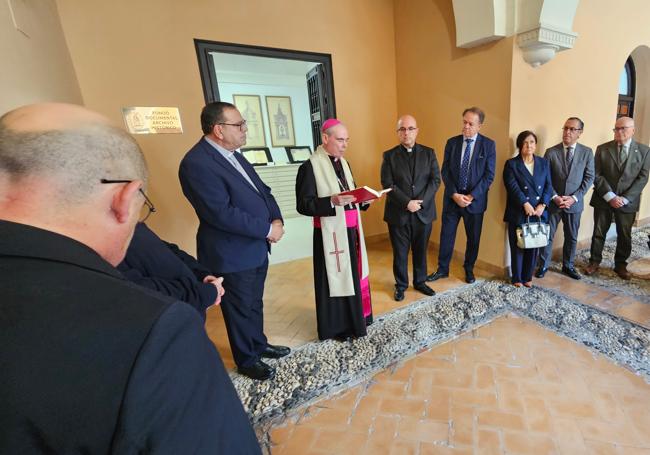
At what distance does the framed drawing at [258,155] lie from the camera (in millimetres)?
6508

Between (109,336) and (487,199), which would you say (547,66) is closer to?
(487,199)

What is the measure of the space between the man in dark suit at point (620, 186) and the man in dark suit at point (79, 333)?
4.01 m

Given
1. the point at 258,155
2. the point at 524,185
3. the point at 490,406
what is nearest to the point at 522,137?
the point at 524,185

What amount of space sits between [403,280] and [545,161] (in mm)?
1730

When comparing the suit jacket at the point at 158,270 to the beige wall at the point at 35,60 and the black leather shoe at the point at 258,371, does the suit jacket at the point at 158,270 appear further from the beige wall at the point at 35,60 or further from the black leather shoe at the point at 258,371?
the beige wall at the point at 35,60

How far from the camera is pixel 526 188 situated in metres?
2.76

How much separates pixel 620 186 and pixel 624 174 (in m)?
0.12

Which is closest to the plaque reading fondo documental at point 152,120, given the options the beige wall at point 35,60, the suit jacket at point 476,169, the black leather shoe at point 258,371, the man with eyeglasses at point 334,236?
the beige wall at point 35,60

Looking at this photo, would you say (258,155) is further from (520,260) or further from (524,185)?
(520,260)

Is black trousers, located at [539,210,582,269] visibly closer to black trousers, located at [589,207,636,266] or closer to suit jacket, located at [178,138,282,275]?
black trousers, located at [589,207,636,266]

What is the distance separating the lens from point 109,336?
1.23 feet

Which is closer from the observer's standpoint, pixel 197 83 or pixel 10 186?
pixel 10 186

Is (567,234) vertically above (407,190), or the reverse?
(407,190)

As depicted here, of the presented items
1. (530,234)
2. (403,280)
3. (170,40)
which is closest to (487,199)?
(530,234)
